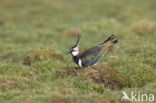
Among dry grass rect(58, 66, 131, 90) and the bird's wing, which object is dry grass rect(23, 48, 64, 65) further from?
the bird's wing

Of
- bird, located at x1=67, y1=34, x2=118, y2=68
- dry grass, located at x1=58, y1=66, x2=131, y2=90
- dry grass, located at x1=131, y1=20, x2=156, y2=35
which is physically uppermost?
dry grass, located at x1=131, y1=20, x2=156, y2=35

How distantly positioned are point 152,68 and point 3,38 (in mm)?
5306

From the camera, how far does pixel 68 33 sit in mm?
11656

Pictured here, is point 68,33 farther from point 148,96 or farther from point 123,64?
point 148,96

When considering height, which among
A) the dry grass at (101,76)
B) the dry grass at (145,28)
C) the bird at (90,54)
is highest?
the dry grass at (145,28)

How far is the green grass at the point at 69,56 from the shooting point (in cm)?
574

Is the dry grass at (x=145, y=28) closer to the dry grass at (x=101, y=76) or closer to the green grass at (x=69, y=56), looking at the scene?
the green grass at (x=69, y=56)

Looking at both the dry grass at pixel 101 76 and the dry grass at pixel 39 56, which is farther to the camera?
the dry grass at pixel 39 56

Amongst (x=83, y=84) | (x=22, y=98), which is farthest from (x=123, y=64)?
(x=22, y=98)

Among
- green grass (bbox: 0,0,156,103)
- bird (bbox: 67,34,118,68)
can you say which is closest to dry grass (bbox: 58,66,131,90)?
green grass (bbox: 0,0,156,103)

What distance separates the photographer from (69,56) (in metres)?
8.84

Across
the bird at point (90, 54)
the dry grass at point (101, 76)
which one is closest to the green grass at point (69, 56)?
the dry grass at point (101, 76)

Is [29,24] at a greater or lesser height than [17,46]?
greater

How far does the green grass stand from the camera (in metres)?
5.74
